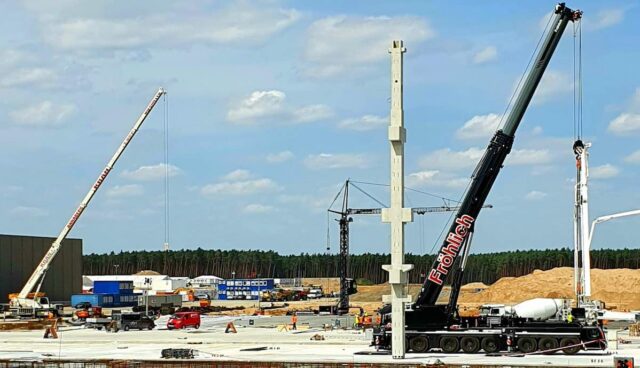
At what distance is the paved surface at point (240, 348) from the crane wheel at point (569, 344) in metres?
0.51

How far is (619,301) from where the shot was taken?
12581 cm

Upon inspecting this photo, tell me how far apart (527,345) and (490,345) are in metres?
1.92

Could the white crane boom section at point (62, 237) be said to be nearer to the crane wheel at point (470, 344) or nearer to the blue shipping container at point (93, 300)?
the blue shipping container at point (93, 300)

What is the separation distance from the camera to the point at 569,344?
53.2 meters

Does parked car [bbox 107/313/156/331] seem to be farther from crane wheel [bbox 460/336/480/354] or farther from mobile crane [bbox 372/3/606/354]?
crane wheel [bbox 460/336/480/354]

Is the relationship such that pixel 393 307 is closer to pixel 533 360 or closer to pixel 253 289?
pixel 533 360

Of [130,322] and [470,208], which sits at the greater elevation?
[470,208]

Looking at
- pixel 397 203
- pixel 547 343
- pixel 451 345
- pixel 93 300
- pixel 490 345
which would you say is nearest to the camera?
pixel 397 203

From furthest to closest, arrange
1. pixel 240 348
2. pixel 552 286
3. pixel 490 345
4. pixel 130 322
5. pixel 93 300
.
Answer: pixel 552 286 < pixel 93 300 < pixel 130 322 < pixel 240 348 < pixel 490 345

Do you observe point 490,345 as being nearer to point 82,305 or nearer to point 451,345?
point 451,345

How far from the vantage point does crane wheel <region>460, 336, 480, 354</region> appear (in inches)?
2120

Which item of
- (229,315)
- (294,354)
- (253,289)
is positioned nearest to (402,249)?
(294,354)

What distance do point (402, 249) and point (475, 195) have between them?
8.19 meters

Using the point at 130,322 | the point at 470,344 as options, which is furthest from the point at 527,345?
the point at 130,322
